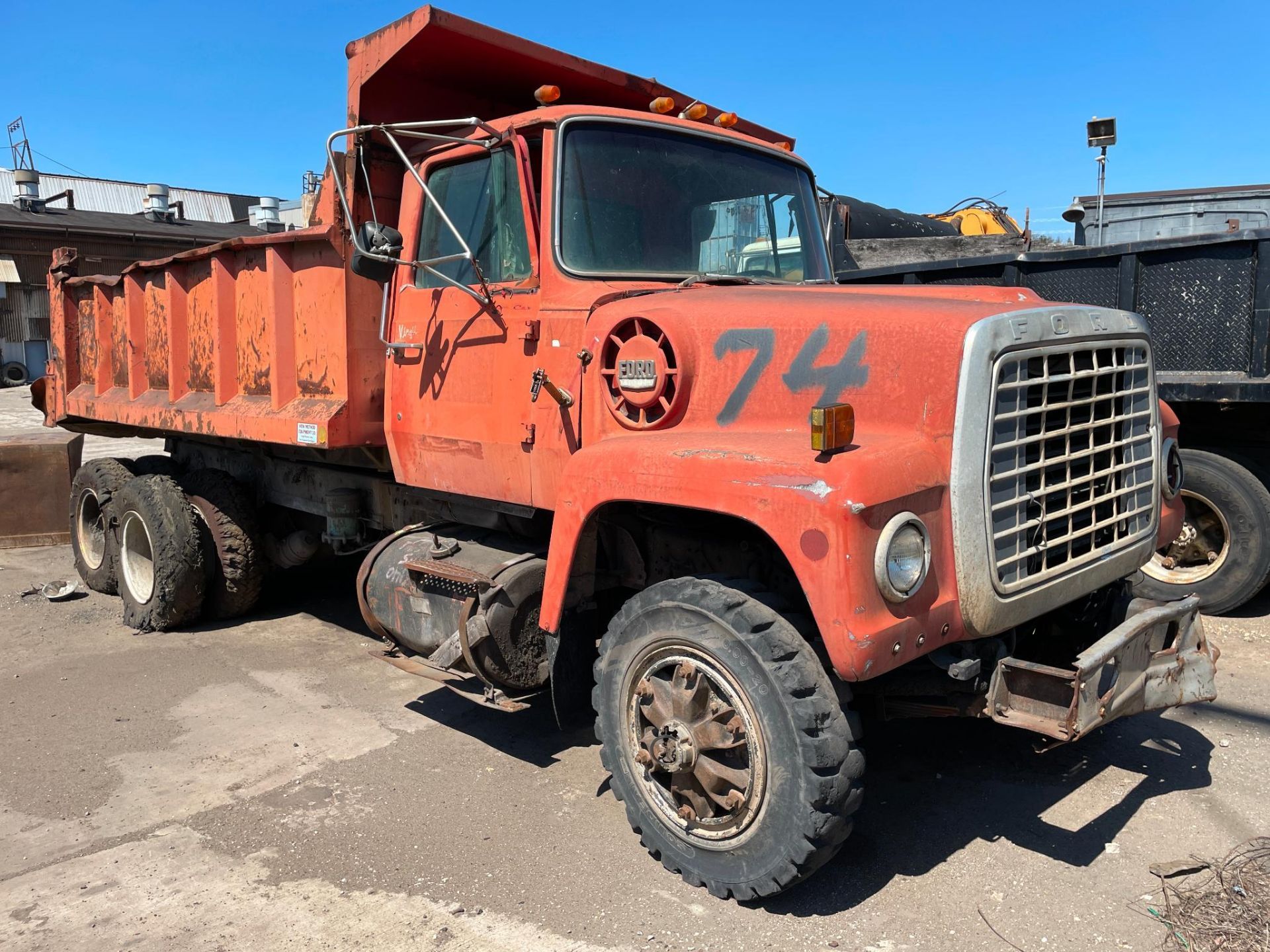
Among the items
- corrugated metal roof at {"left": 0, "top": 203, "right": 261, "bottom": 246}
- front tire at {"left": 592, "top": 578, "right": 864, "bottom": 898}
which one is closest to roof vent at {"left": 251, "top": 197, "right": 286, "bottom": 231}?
corrugated metal roof at {"left": 0, "top": 203, "right": 261, "bottom": 246}

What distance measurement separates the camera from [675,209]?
13.5 ft

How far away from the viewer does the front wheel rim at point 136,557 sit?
666 cm

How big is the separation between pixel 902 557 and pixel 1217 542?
184 inches

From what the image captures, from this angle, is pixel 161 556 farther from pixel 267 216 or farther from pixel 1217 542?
pixel 267 216

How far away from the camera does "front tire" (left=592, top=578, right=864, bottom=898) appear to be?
291 centimetres

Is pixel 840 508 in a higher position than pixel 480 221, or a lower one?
lower

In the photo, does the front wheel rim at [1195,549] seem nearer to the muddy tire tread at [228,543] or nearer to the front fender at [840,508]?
the front fender at [840,508]

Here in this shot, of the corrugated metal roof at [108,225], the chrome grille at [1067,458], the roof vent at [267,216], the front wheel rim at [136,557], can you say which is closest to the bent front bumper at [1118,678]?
the chrome grille at [1067,458]

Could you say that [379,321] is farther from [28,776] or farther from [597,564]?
[28,776]

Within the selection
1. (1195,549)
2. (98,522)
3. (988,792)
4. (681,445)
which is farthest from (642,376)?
(98,522)

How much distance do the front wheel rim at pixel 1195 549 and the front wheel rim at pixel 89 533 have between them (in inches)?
296

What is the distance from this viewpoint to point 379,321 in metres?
4.93

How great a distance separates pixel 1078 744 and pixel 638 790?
7.34 feet

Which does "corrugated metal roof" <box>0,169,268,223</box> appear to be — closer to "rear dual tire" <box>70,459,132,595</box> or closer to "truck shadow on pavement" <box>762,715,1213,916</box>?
"rear dual tire" <box>70,459,132,595</box>
